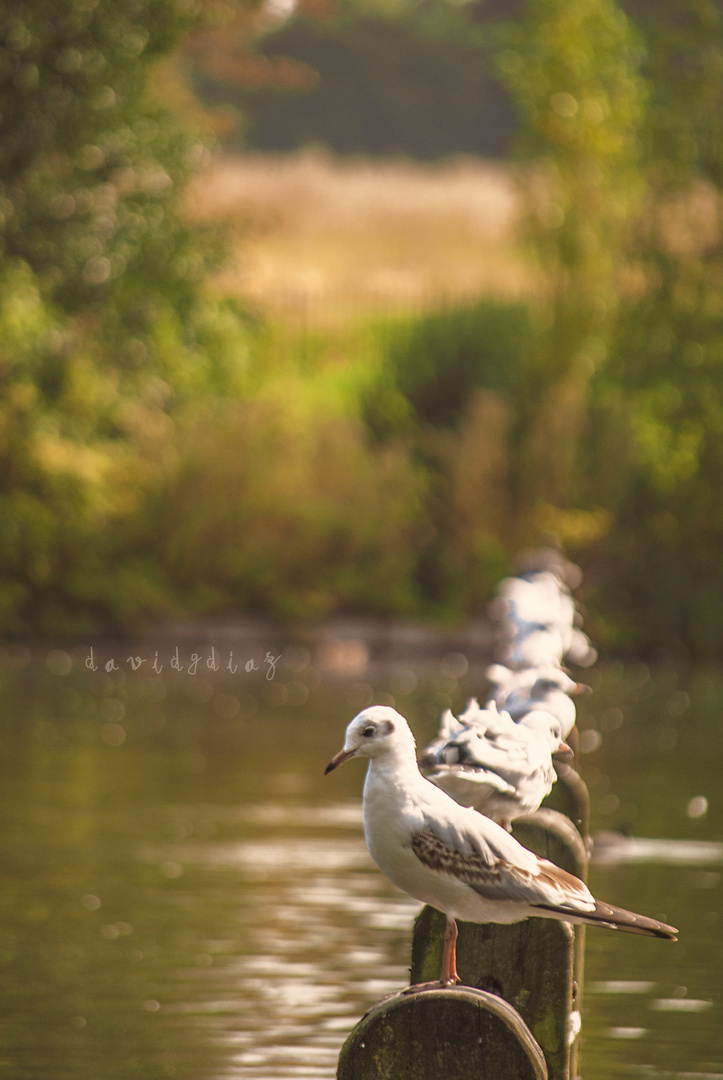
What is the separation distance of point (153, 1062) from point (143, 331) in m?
24.7

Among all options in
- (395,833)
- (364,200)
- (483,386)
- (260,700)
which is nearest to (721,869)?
(395,833)

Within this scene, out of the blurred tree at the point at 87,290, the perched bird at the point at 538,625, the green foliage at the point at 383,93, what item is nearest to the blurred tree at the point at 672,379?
the blurred tree at the point at 87,290

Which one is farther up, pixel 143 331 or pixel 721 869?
pixel 143 331

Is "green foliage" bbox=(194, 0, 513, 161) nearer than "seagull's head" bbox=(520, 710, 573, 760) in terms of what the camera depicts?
No

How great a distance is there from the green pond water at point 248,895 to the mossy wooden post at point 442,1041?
247 cm

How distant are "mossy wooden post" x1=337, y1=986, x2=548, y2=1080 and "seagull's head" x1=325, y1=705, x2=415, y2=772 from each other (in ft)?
1.92

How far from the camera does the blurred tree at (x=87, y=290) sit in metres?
→ 30.4

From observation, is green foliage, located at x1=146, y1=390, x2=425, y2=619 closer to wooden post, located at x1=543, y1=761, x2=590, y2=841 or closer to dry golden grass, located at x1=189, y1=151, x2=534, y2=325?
dry golden grass, located at x1=189, y1=151, x2=534, y2=325

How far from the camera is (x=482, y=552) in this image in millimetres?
34344

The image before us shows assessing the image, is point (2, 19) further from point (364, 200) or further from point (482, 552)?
point (364, 200)

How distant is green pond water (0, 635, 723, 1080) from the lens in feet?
26.8

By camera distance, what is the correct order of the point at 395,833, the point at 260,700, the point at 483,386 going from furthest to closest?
the point at 483,386, the point at 260,700, the point at 395,833

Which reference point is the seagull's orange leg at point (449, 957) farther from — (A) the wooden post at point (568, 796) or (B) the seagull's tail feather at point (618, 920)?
(A) the wooden post at point (568, 796)

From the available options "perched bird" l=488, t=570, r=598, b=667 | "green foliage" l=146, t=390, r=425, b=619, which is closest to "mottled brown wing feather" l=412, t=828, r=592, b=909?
"perched bird" l=488, t=570, r=598, b=667
